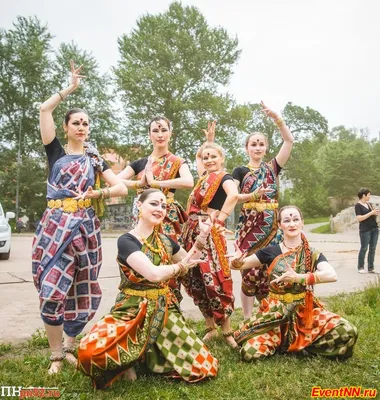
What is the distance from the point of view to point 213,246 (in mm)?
4086

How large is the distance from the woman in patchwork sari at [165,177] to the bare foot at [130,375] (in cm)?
92

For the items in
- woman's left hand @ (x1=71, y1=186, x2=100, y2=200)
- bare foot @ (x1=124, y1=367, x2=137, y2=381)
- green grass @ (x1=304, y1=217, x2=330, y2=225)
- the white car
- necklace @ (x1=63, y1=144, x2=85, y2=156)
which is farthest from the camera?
green grass @ (x1=304, y1=217, x2=330, y2=225)

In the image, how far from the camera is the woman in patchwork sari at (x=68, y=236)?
3.34 meters

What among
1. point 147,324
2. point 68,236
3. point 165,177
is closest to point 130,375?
point 147,324

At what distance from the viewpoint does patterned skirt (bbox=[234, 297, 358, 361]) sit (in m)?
3.52

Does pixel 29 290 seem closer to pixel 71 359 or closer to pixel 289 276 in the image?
pixel 71 359

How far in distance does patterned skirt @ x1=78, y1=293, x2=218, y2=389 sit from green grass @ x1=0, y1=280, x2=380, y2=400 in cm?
10

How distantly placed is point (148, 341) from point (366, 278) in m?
6.24

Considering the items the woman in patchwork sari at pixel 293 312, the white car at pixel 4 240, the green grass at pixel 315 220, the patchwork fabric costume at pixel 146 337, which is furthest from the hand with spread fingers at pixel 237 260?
the green grass at pixel 315 220

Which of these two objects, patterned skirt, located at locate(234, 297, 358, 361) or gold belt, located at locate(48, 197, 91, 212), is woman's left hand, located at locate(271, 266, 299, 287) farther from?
gold belt, located at locate(48, 197, 91, 212)

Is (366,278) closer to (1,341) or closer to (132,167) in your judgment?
(132,167)

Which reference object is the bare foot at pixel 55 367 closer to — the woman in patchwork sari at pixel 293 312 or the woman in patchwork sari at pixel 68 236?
the woman in patchwork sari at pixel 68 236

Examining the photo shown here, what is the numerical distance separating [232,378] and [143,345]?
0.71 meters

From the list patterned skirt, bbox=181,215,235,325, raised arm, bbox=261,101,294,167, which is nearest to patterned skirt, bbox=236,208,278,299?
patterned skirt, bbox=181,215,235,325
